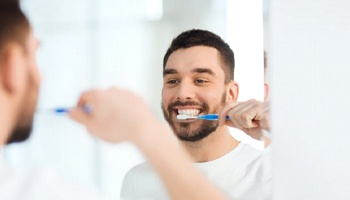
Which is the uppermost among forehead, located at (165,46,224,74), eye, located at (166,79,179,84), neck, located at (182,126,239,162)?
forehead, located at (165,46,224,74)

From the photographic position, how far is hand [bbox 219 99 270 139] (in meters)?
1.42

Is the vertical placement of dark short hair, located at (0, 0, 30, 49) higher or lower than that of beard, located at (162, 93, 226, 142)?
higher

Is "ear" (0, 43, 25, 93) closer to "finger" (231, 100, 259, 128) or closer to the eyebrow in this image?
the eyebrow

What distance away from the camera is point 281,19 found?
4.99 ft

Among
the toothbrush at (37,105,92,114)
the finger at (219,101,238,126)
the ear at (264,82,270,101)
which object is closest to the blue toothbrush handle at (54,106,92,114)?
the toothbrush at (37,105,92,114)

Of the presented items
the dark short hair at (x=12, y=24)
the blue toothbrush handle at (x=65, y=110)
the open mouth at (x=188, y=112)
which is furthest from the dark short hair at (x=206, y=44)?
the dark short hair at (x=12, y=24)

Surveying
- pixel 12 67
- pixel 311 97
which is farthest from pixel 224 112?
pixel 12 67

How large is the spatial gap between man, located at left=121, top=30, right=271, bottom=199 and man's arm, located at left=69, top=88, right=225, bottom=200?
0.02 m

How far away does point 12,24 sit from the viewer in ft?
4.46

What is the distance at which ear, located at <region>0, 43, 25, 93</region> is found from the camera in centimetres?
135

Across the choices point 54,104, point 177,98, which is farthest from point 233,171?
point 54,104

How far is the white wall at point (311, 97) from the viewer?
4.93 ft

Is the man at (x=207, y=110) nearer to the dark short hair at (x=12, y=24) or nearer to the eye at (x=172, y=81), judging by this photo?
the eye at (x=172, y=81)

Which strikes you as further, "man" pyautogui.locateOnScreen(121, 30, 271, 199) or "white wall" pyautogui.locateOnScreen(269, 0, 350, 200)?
"white wall" pyautogui.locateOnScreen(269, 0, 350, 200)
